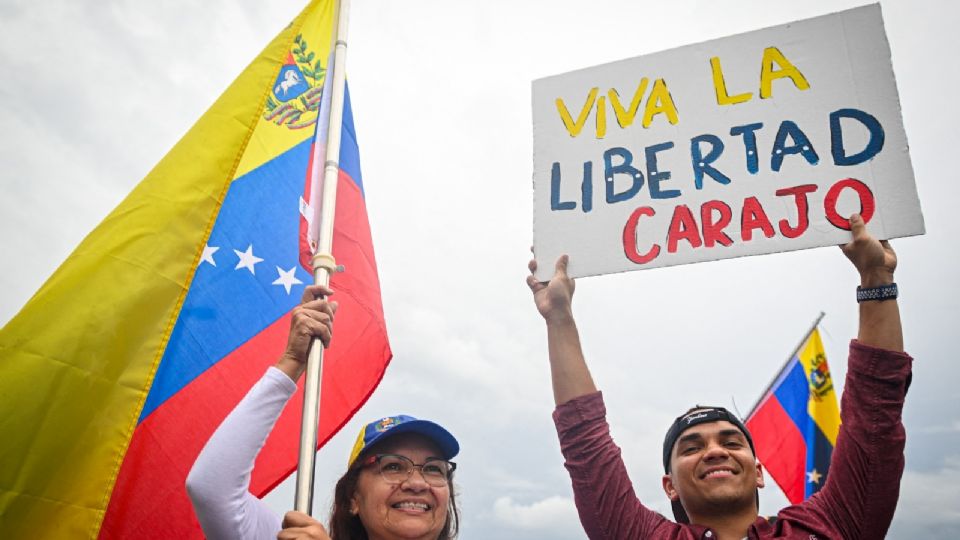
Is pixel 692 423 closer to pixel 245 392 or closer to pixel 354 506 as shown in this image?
pixel 354 506

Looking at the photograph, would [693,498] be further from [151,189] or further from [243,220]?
[151,189]

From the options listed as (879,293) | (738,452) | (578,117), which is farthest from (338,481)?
(879,293)

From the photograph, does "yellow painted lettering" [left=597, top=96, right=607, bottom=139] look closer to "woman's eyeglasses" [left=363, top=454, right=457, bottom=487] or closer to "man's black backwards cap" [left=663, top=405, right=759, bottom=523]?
"man's black backwards cap" [left=663, top=405, right=759, bottom=523]

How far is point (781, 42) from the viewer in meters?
2.69

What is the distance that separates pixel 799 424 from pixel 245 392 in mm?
6034

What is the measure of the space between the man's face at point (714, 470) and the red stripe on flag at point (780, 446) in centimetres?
479

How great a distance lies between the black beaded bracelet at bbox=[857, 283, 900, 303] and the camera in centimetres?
221

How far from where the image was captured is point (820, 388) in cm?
696

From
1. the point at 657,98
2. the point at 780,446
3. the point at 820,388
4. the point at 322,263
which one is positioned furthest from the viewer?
the point at 820,388

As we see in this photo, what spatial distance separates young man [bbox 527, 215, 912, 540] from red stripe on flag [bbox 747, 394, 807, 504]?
4754 mm

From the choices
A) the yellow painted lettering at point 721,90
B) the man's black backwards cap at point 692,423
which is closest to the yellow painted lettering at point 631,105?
the yellow painted lettering at point 721,90

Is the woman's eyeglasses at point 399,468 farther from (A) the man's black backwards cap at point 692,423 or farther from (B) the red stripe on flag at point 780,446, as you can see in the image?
(B) the red stripe on flag at point 780,446

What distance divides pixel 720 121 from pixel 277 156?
7.29ft

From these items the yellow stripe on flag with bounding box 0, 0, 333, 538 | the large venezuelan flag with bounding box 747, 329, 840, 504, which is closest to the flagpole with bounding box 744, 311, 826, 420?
the large venezuelan flag with bounding box 747, 329, 840, 504
